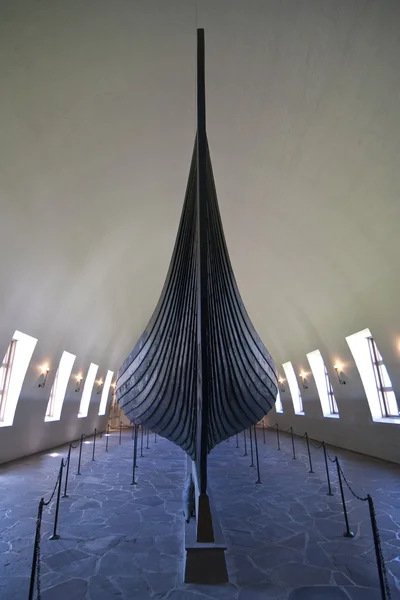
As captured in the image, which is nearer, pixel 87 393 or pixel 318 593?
pixel 318 593

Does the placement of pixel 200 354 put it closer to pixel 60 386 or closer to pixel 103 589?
pixel 103 589

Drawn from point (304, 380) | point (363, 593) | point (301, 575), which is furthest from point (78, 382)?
point (363, 593)

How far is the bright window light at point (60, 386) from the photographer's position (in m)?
12.4

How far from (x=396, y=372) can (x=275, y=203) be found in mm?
4818

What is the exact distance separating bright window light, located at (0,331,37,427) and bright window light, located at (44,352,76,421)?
2805mm

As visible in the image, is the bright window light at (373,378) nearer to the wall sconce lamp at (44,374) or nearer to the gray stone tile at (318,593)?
the gray stone tile at (318,593)

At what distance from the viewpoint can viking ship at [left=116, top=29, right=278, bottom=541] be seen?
13.3ft

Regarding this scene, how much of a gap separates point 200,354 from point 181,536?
2.63 meters

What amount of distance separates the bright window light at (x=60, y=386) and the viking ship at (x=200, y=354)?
8.06m

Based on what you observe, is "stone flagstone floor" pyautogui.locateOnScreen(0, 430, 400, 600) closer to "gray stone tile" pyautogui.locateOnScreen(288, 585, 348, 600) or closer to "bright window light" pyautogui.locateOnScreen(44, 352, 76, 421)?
"gray stone tile" pyautogui.locateOnScreen(288, 585, 348, 600)

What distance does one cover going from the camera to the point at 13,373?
9414 millimetres

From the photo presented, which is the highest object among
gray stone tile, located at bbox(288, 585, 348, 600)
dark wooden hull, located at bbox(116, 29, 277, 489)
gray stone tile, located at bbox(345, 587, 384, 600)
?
dark wooden hull, located at bbox(116, 29, 277, 489)

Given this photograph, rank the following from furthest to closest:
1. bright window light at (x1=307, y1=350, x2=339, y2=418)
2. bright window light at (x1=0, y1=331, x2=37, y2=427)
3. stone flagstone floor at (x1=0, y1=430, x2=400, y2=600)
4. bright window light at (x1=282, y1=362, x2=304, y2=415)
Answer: bright window light at (x1=282, y1=362, x2=304, y2=415), bright window light at (x1=307, y1=350, x2=339, y2=418), bright window light at (x1=0, y1=331, x2=37, y2=427), stone flagstone floor at (x1=0, y1=430, x2=400, y2=600)

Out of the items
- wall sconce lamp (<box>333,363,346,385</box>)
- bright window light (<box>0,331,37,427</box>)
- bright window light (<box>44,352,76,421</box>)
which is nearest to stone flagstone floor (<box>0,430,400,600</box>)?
bright window light (<box>0,331,37,427</box>)
